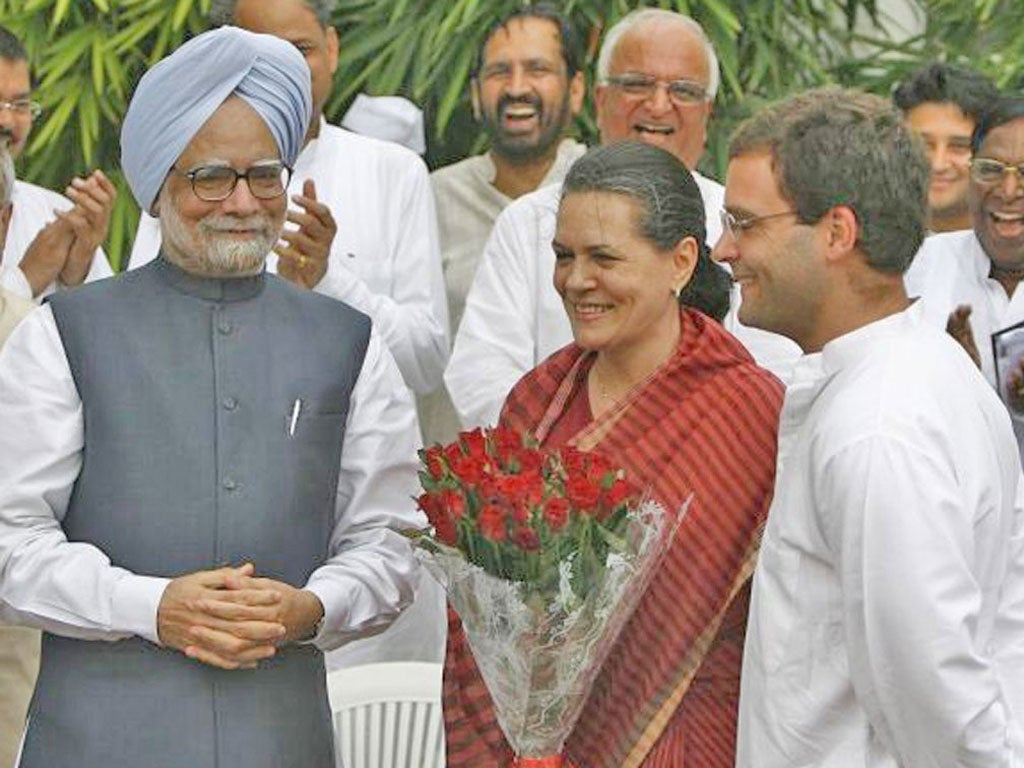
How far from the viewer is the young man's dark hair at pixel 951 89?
6730 millimetres

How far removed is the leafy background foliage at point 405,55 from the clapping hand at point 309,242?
2061mm

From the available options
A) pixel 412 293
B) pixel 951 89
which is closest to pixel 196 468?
pixel 412 293

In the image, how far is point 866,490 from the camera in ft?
11.3

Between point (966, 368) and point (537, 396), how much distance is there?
2.92 feet

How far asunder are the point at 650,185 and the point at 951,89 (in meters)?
2.77

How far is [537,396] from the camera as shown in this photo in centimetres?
427

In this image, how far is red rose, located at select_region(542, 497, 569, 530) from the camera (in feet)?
11.8

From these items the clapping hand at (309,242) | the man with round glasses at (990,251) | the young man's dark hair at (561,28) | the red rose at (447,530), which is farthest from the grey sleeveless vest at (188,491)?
the young man's dark hair at (561,28)

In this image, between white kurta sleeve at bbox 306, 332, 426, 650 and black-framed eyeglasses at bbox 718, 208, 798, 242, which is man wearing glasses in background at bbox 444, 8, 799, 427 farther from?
black-framed eyeglasses at bbox 718, 208, 798, 242

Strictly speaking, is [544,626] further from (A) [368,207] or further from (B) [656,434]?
(A) [368,207]

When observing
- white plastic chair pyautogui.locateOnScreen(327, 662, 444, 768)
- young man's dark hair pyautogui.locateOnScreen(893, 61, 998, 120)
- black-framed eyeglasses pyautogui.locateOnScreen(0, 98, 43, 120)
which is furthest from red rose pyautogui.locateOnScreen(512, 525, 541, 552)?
young man's dark hair pyautogui.locateOnScreen(893, 61, 998, 120)

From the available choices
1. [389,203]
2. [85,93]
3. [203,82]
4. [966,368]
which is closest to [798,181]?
[966,368]

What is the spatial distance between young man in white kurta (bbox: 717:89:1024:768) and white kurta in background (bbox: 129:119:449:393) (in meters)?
1.94

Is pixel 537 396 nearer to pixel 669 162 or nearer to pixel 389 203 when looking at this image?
pixel 669 162
